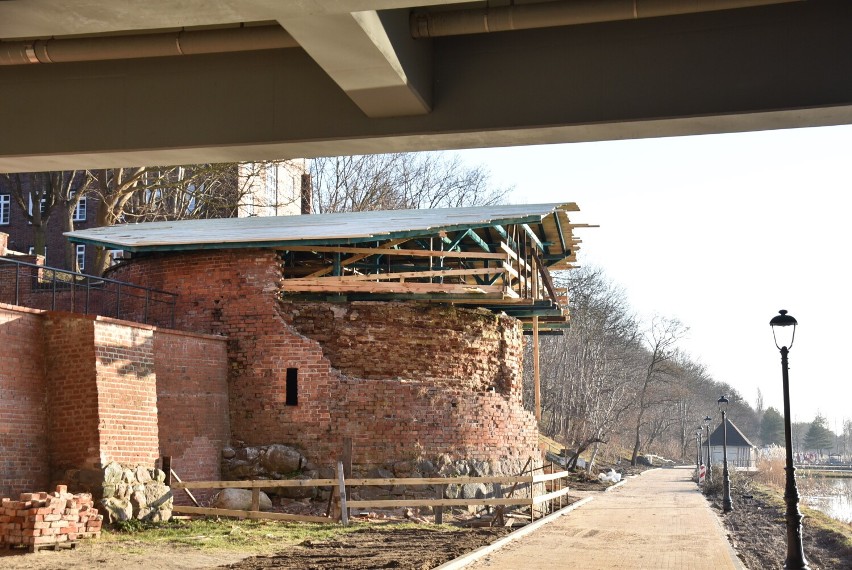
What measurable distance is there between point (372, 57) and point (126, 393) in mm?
11729

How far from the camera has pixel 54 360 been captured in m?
16.4

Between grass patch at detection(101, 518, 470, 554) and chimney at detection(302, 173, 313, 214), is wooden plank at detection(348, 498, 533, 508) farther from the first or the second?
chimney at detection(302, 173, 313, 214)

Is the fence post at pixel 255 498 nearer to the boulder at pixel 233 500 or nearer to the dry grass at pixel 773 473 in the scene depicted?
the boulder at pixel 233 500

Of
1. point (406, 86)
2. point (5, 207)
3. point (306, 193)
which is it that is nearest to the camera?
point (406, 86)

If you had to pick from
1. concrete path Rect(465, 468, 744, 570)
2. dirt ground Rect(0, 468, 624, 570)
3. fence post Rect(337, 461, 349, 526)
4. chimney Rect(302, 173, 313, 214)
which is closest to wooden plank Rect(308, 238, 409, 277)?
fence post Rect(337, 461, 349, 526)

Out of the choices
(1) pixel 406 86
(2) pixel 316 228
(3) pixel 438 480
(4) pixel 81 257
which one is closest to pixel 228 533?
(3) pixel 438 480

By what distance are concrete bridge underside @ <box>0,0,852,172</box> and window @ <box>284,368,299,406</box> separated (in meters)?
12.3

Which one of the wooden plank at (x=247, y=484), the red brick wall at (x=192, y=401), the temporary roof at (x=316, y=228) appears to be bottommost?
the wooden plank at (x=247, y=484)

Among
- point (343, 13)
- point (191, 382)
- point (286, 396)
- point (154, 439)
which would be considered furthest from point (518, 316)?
point (343, 13)

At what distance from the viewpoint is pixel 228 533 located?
1568cm

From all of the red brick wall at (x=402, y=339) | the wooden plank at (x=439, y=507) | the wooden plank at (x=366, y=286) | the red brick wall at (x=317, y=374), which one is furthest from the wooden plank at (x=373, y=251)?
the wooden plank at (x=439, y=507)

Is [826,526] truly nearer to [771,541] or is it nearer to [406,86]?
[771,541]

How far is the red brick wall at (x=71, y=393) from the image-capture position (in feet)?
52.5

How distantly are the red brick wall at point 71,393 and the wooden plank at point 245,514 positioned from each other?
2159mm
